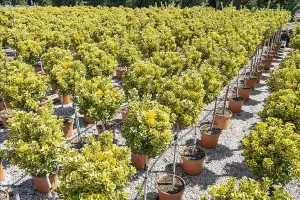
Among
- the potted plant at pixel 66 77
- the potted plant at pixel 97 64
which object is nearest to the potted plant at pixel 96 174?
the potted plant at pixel 66 77

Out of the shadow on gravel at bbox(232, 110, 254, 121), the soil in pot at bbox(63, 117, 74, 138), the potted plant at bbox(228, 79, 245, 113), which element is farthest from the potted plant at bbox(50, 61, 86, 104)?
the shadow on gravel at bbox(232, 110, 254, 121)

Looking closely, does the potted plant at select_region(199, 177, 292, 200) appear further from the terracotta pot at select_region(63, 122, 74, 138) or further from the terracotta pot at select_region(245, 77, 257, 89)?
the terracotta pot at select_region(245, 77, 257, 89)

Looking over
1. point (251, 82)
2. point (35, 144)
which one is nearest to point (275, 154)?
point (35, 144)

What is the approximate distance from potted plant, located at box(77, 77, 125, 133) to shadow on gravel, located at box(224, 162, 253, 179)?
562 cm

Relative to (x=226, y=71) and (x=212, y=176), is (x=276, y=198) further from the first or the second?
(x=226, y=71)

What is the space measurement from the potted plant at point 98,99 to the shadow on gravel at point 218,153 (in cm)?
511

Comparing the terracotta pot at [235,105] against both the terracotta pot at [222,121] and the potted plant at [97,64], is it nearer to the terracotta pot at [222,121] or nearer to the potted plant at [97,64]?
the terracotta pot at [222,121]

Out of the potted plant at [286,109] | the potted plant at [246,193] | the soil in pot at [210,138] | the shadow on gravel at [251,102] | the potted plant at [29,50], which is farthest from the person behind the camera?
the shadow on gravel at [251,102]

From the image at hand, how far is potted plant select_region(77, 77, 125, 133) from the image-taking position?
10.1 meters

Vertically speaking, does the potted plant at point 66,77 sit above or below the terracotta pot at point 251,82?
above

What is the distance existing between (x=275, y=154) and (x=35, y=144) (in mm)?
7164

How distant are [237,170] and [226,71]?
463 centimetres

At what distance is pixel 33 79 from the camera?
1105 centimetres

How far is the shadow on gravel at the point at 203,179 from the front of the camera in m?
10.9
